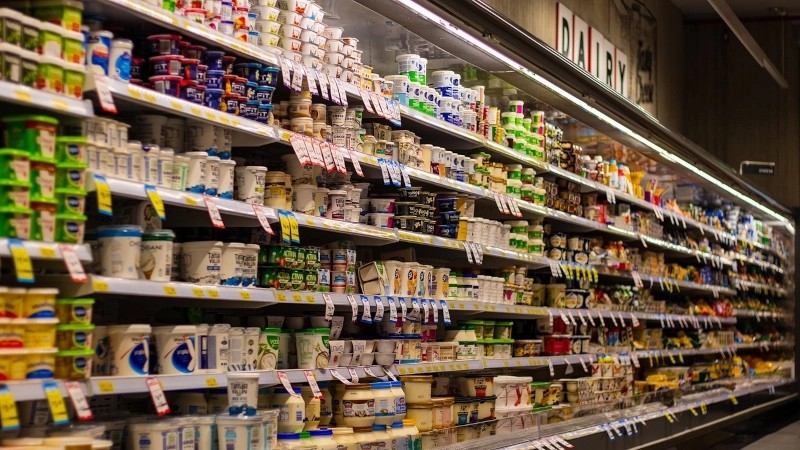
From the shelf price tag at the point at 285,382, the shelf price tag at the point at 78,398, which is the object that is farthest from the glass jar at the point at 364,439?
the shelf price tag at the point at 78,398

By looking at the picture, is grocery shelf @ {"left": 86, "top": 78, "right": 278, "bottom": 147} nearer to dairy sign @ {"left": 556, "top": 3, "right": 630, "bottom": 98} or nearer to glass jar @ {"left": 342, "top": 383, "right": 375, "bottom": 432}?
glass jar @ {"left": 342, "top": 383, "right": 375, "bottom": 432}

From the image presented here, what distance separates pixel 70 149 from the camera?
288 centimetres

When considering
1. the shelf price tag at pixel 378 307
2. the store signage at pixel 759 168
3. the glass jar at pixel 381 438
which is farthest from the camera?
the store signage at pixel 759 168

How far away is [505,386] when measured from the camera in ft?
18.3

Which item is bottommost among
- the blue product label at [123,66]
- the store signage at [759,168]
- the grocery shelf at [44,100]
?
the grocery shelf at [44,100]

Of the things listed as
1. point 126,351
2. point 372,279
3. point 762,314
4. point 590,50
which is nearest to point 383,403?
point 372,279

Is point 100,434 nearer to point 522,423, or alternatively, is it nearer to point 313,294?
point 313,294

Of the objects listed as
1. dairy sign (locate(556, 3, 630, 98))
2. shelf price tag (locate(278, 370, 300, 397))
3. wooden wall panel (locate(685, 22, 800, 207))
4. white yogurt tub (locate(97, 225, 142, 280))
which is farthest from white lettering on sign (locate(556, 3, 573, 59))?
white yogurt tub (locate(97, 225, 142, 280))

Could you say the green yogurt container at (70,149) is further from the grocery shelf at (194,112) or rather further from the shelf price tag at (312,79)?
the shelf price tag at (312,79)

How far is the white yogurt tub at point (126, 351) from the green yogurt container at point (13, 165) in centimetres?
60

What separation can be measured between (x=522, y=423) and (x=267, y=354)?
2.14 meters

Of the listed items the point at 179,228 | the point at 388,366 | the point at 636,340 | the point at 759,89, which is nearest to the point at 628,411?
the point at 636,340

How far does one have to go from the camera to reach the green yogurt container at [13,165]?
267 centimetres

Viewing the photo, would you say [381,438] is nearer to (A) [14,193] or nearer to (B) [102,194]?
(B) [102,194]
